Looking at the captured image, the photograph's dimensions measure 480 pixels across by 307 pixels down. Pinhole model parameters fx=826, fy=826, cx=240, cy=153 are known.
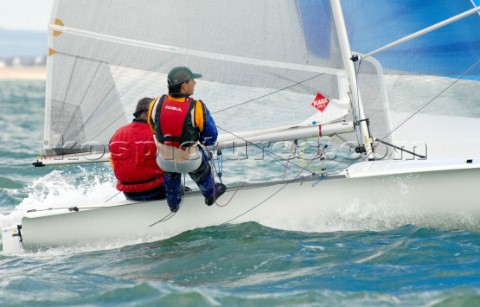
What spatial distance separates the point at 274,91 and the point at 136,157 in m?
1.09

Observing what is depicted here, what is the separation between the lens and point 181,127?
5.11 metres

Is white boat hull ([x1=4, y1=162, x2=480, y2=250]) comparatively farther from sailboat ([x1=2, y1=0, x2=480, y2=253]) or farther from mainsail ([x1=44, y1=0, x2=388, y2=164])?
mainsail ([x1=44, y1=0, x2=388, y2=164])

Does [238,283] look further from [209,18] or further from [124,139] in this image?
[209,18]

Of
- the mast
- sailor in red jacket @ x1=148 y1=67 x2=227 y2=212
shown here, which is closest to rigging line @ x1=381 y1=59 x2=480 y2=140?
the mast

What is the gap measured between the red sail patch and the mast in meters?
0.19

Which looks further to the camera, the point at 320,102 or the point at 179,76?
the point at 320,102

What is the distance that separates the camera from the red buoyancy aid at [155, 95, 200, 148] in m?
5.08

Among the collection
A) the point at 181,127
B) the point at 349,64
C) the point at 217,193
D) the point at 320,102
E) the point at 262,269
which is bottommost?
the point at 262,269

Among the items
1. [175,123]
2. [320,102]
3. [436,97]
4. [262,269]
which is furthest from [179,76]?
[436,97]

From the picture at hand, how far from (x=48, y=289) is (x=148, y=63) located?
1984 millimetres

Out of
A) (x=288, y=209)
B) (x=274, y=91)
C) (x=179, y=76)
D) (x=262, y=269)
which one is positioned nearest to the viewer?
(x=262, y=269)

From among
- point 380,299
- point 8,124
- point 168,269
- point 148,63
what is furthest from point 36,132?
point 380,299

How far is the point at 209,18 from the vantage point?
19.1 ft

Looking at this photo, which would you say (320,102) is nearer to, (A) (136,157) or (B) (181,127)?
(B) (181,127)
